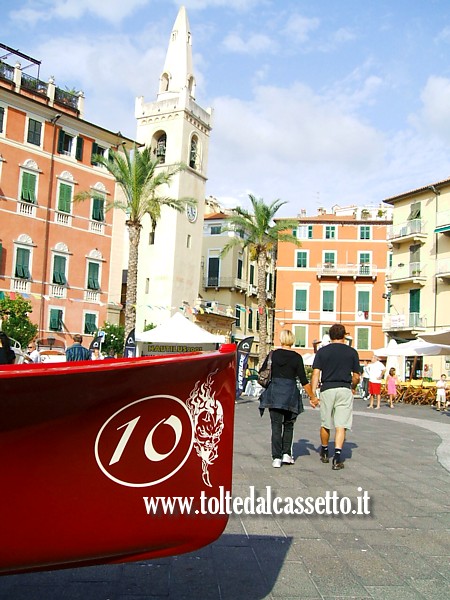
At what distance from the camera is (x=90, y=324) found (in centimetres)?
3878

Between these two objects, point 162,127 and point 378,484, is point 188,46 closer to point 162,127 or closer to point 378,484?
point 162,127

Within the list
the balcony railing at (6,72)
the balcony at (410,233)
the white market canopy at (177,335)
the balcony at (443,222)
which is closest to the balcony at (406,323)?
the balcony at (410,233)

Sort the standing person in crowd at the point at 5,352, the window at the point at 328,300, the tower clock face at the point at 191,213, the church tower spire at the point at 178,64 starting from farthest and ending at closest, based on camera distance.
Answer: the window at the point at 328,300 < the church tower spire at the point at 178,64 < the tower clock face at the point at 191,213 < the standing person in crowd at the point at 5,352

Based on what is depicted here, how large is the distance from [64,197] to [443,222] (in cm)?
2449

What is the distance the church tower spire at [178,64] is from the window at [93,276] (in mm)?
17269

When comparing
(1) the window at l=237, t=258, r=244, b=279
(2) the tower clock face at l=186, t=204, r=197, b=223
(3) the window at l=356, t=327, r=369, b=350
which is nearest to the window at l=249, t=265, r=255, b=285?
(1) the window at l=237, t=258, r=244, b=279

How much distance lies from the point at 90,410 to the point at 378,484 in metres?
4.97

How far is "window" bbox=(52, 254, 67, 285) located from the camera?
37156mm

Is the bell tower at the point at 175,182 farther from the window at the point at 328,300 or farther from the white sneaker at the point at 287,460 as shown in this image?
Result: the white sneaker at the point at 287,460

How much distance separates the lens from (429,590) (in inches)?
145

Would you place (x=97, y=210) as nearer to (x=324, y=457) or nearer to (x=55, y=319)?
(x=55, y=319)

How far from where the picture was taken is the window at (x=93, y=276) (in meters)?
39.2

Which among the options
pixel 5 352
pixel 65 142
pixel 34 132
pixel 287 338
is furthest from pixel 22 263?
pixel 287 338

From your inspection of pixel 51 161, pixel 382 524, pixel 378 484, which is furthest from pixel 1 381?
pixel 51 161
